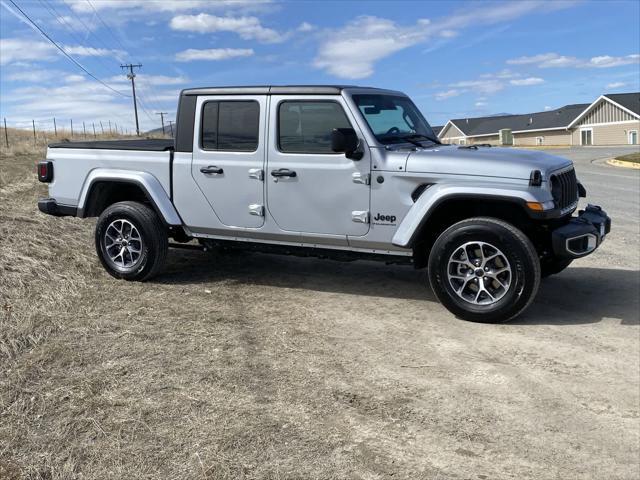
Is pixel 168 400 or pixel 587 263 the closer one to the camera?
pixel 168 400

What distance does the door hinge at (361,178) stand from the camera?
5.31 metres

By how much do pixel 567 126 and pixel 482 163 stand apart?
73271 millimetres

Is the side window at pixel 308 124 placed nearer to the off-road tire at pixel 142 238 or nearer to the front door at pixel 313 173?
the front door at pixel 313 173

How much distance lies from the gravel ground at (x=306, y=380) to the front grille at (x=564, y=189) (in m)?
0.97

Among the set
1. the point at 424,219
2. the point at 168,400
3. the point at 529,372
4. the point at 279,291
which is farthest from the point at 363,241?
the point at 168,400

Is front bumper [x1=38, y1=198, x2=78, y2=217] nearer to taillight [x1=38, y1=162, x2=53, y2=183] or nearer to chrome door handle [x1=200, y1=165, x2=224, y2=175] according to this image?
taillight [x1=38, y1=162, x2=53, y2=183]

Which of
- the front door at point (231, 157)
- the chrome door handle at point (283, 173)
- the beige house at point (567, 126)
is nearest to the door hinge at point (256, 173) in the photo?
the front door at point (231, 157)

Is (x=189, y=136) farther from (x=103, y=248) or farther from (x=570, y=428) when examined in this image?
(x=570, y=428)

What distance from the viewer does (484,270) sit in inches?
197

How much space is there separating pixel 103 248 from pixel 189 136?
154cm

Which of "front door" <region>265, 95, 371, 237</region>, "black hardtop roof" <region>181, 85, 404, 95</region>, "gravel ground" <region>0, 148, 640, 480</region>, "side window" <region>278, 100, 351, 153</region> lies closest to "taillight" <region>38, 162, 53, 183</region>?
"gravel ground" <region>0, 148, 640, 480</region>

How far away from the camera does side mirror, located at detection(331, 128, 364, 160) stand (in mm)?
5094

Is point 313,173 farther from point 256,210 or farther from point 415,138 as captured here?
point 415,138

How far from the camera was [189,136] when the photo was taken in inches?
241
